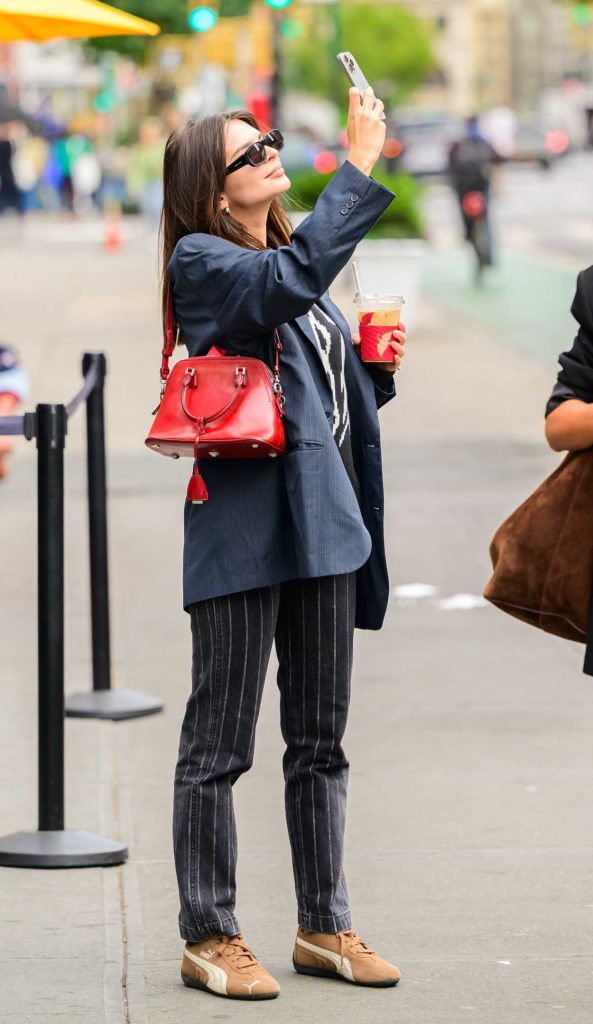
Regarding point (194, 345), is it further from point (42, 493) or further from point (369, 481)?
point (42, 493)

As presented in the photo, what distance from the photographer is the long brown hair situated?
4.01 meters

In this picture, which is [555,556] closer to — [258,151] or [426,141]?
[258,151]

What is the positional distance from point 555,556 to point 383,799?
1.92 m

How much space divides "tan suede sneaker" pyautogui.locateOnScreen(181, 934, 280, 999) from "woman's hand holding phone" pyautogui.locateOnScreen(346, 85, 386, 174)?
1673 millimetres

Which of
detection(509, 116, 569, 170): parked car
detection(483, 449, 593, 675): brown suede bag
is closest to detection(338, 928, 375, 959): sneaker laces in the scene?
detection(483, 449, 593, 675): brown suede bag

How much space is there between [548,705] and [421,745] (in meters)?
0.66

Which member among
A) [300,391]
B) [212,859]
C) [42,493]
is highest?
[300,391]

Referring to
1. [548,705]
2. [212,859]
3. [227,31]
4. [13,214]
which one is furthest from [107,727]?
[227,31]

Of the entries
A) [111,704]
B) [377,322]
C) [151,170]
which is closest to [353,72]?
[377,322]

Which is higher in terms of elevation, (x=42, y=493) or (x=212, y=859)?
(x=42, y=493)

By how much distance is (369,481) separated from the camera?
4.23 m

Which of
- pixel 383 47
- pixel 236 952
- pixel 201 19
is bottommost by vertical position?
pixel 236 952

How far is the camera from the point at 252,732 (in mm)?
4148

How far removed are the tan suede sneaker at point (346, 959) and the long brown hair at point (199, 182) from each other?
1424mm
